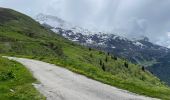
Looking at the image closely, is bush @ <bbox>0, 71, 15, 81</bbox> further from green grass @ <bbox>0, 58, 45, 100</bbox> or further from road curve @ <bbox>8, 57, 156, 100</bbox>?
road curve @ <bbox>8, 57, 156, 100</bbox>

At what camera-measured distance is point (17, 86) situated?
37250 mm

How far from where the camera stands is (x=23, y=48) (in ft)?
533

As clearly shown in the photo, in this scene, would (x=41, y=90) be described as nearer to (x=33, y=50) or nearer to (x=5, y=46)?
(x=5, y=46)

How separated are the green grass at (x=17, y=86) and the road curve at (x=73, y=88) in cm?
90

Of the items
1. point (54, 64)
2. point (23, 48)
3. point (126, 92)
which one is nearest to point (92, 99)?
point (126, 92)

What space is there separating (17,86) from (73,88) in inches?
210

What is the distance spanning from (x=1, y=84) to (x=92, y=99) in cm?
1010

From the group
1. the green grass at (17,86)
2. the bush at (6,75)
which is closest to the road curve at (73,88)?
the green grass at (17,86)

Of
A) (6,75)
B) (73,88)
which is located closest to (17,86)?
(6,75)

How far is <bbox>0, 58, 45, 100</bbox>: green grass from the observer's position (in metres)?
33.1

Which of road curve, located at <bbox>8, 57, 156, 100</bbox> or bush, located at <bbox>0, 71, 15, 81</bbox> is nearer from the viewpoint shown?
road curve, located at <bbox>8, 57, 156, 100</bbox>

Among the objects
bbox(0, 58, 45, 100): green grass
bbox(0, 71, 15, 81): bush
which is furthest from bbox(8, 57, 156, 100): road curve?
bbox(0, 71, 15, 81): bush

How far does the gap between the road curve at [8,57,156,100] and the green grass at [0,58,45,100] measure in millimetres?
895

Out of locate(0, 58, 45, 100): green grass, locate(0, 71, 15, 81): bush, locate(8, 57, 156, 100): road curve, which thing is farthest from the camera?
locate(0, 71, 15, 81): bush
